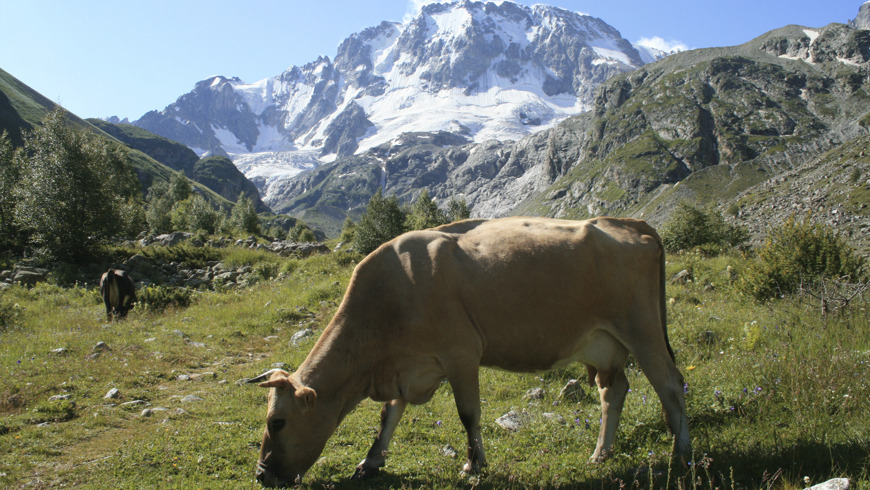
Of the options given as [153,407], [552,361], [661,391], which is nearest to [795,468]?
[661,391]

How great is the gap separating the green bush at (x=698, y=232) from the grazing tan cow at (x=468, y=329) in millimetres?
24286

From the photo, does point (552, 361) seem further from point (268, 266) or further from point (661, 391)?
point (268, 266)

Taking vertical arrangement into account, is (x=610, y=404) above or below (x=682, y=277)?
below

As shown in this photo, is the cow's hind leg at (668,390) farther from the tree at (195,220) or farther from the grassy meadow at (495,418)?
the tree at (195,220)

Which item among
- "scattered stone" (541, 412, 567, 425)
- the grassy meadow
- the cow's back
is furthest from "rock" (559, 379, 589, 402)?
the cow's back

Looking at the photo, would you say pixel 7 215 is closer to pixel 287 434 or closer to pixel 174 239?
pixel 174 239

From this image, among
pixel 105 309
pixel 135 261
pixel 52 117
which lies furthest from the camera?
pixel 52 117

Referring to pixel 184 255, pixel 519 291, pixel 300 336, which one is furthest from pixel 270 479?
pixel 184 255

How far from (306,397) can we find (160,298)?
14.8 m

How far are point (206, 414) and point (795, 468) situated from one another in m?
7.83

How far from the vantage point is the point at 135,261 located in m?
23.6

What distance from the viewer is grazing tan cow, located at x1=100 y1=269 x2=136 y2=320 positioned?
15438 millimetres

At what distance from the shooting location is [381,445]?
5.61 m

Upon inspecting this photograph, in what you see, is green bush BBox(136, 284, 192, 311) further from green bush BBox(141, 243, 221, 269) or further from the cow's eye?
the cow's eye
